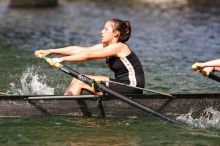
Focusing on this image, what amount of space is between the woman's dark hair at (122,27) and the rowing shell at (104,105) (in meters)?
1.37

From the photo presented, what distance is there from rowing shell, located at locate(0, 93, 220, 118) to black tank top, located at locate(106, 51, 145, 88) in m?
0.43

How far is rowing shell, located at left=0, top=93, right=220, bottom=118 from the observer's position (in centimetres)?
1236

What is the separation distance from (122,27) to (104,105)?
1.77m

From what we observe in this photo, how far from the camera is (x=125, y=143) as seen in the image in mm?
10820

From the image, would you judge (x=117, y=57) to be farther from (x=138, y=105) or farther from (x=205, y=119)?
(x=205, y=119)

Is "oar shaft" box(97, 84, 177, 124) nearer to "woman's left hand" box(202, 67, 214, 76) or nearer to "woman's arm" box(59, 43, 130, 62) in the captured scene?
"woman's arm" box(59, 43, 130, 62)

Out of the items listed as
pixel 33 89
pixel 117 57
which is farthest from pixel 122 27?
pixel 33 89

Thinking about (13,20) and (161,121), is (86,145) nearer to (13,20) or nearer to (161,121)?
(161,121)

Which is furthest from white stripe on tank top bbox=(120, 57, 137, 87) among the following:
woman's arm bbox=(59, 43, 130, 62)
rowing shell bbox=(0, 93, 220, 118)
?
rowing shell bbox=(0, 93, 220, 118)

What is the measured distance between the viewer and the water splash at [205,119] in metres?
12.1

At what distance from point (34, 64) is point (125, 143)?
11.5 meters

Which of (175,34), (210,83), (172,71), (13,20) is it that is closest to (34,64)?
(172,71)

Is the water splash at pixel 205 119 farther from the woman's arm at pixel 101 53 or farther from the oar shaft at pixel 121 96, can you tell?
the woman's arm at pixel 101 53

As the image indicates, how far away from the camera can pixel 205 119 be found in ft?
40.4
